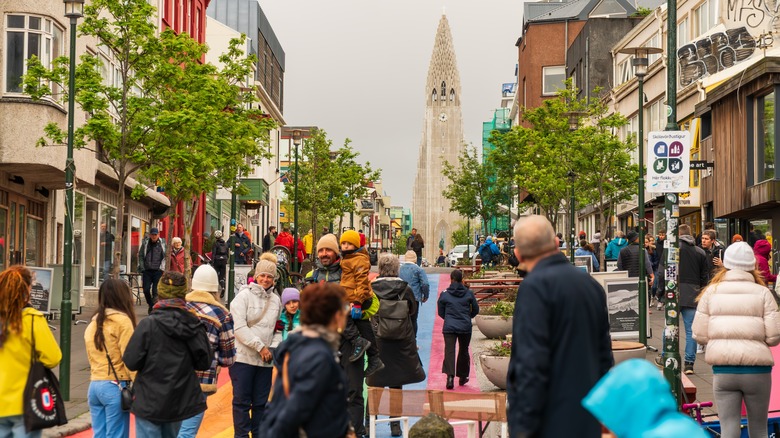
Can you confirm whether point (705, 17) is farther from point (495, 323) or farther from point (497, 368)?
point (497, 368)

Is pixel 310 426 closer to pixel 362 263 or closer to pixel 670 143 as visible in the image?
pixel 362 263

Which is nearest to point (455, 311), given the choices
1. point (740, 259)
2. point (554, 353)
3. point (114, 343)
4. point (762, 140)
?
point (740, 259)

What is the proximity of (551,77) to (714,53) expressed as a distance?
42.6 m

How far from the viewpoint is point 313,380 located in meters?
5.61

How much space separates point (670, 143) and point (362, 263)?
5858 mm

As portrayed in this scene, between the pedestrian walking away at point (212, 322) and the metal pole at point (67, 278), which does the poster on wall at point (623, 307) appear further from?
the pedestrian walking away at point (212, 322)

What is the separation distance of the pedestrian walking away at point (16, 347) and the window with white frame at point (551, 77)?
74.8 metres

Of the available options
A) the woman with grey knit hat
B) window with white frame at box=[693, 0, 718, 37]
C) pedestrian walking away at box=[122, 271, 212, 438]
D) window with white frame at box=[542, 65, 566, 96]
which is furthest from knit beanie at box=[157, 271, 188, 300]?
window with white frame at box=[542, 65, 566, 96]

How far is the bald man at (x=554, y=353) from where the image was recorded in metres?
5.46

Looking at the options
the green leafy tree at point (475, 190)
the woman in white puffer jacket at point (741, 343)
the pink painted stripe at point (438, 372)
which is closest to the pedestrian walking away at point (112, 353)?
the woman in white puffer jacket at point (741, 343)

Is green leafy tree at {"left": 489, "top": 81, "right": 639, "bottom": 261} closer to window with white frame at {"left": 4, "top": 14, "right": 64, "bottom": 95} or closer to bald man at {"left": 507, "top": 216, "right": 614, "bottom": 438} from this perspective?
window with white frame at {"left": 4, "top": 14, "right": 64, "bottom": 95}

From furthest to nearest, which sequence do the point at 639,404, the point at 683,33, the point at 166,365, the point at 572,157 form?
1. the point at 683,33
2. the point at 572,157
3. the point at 166,365
4. the point at 639,404

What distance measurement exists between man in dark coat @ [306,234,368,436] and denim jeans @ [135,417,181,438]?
2.59 m

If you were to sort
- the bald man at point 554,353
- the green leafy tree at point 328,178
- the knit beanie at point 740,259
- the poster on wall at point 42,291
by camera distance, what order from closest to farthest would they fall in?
the bald man at point 554,353 < the knit beanie at point 740,259 < the poster on wall at point 42,291 < the green leafy tree at point 328,178
